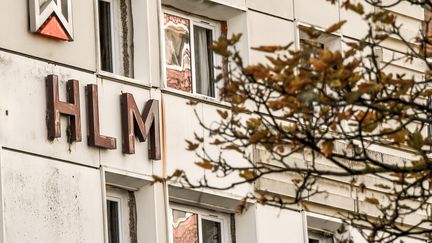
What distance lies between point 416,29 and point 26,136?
947 centimetres

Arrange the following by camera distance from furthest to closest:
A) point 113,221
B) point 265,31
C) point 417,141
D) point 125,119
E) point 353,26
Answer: point 353,26 → point 265,31 → point 113,221 → point 125,119 → point 417,141

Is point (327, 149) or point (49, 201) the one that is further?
point (49, 201)

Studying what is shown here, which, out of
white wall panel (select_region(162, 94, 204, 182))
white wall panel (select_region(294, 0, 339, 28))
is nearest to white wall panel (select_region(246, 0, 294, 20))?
white wall panel (select_region(294, 0, 339, 28))

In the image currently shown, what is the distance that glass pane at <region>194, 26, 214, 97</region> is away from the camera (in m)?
29.7

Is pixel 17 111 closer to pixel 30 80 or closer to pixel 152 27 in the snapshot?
pixel 30 80

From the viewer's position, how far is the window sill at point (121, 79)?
89.9 feet

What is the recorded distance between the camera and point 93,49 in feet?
89.7

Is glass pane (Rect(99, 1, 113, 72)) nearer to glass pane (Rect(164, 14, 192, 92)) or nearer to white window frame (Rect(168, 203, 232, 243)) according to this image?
glass pane (Rect(164, 14, 192, 92))

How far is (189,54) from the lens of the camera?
29.6 m

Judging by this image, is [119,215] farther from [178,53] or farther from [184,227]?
[178,53]

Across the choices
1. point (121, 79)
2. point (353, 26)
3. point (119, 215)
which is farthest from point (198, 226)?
point (353, 26)

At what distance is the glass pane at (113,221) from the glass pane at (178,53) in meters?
1.92

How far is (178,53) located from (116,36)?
1322 mm

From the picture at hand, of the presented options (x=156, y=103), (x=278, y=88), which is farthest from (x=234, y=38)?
(x=156, y=103)
